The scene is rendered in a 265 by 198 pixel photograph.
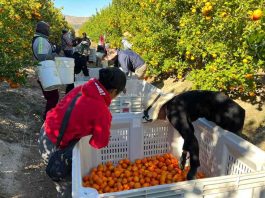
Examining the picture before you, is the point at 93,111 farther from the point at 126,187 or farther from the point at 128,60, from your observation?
the point at 128,60

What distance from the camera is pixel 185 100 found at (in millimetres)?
3324

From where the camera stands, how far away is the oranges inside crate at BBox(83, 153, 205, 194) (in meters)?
3.35

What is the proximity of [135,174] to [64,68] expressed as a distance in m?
2.87

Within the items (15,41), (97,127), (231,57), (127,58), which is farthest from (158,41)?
(97,127)

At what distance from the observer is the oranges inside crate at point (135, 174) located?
3354 mm

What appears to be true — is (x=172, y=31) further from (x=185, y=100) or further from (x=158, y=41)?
(x=185, y=100)

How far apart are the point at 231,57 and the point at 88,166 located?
10.1 feet

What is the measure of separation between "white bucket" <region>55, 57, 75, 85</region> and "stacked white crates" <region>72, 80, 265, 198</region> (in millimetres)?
2384

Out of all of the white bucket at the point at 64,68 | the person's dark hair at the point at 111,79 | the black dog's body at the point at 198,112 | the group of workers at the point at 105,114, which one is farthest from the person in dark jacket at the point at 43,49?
the person's dark hair at the point at 111,79

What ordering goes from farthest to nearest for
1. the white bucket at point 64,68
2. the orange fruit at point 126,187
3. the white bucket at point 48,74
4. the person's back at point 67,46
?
the person's back at point 67,46 < the white bucket at point 64,68 < the white bucket at point 48,74 < the orange fruit at point 126,187

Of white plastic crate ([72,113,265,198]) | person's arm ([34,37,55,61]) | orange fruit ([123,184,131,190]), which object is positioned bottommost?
orange fruit ([123,184,131,190])

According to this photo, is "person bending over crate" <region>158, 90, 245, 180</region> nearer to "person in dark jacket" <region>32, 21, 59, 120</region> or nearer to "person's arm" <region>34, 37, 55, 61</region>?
"person in dark jacket" <region>32, 21, 59, 120</region>

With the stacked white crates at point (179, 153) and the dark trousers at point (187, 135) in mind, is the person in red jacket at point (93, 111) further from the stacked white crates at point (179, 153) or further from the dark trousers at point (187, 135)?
the dark trousers at point (187, 135)

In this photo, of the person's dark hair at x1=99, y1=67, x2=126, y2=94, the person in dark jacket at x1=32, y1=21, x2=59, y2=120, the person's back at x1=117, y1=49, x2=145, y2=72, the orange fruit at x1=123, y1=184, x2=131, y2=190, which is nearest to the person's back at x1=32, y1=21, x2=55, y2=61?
the person in dark jacket at x1=32, y1=21, x2=59, y2=120
